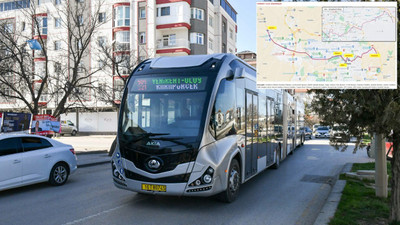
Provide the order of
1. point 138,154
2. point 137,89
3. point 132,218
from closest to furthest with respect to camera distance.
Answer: point 132,218 < point 138,154 < point 137,89

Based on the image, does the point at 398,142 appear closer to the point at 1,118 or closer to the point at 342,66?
the point at 342,66

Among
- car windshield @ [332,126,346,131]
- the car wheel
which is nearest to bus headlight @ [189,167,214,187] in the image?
car windshield @ [332,126,346,131]

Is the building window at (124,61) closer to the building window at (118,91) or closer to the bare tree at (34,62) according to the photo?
the building window at (118,91)

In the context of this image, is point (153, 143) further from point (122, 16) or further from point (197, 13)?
point (122, 16)

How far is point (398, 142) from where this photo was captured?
5.25 meters

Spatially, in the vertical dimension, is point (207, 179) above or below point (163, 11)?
below

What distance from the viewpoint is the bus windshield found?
258 inches

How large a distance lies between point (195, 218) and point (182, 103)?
2159 mm

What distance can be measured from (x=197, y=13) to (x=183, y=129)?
38590 mm

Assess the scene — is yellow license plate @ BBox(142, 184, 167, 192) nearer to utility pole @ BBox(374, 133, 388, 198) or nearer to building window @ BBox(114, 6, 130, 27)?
utility pole @ BBox(374, 133, 388, 198)

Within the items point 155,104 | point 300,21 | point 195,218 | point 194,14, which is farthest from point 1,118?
point 194,14

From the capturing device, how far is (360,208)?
6418 millimetres

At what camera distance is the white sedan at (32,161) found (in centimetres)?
810

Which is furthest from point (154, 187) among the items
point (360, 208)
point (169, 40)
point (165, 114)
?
point (169, 40)
